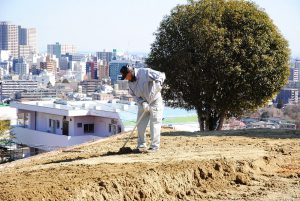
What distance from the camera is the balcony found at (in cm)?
3794

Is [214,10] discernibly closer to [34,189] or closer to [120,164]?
[120,164]

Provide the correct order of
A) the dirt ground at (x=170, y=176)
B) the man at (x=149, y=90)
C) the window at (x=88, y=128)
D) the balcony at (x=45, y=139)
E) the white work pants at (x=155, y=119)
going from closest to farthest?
the dirt ground at (x=170, y=176)
the man at (x=149, y=90)
the white work pants at (x=155, y=119)
the balcony at (x=45, y=139)
the window at (x=88, y=128)

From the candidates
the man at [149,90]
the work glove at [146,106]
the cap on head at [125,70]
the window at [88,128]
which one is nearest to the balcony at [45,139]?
the window at [88,128]

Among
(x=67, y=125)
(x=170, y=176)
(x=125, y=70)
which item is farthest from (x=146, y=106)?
(x=67, y=125)

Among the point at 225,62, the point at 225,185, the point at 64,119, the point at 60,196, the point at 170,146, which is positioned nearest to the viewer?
the point at 60,196

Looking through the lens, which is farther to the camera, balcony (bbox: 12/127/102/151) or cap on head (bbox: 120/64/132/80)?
balcony (bbox: 12/127/102/151)

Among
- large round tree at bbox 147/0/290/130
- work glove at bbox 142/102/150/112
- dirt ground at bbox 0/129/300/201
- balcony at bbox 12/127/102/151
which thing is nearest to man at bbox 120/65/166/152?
work glove at bbox 142/102/150/112

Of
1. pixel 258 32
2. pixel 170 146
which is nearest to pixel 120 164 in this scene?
pixel 170 146

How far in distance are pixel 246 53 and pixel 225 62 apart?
0.97 metres

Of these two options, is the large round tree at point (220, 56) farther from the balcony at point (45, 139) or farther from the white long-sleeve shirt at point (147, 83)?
the balcony at point (45, 139)

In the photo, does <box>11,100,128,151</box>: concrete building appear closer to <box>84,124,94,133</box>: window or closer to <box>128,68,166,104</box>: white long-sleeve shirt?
<box>84,124,94,133</box>: window

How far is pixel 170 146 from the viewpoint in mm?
11203

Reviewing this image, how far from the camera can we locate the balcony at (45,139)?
124 ft

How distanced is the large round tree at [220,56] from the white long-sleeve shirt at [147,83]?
10406 millimetres
